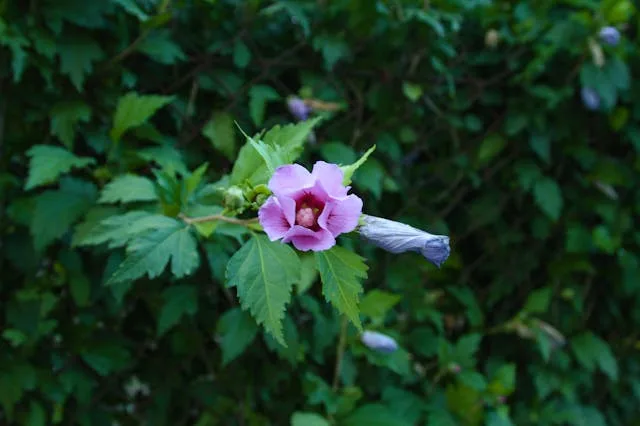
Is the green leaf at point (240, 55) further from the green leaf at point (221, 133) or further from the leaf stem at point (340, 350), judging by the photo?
the leaf stem at point (340, 350)

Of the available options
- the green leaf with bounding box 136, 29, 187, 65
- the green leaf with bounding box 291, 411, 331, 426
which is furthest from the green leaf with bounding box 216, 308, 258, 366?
the green leaf with bounding box 136, 29, 187, 65

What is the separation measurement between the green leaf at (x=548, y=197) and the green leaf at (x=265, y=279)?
1399 mm

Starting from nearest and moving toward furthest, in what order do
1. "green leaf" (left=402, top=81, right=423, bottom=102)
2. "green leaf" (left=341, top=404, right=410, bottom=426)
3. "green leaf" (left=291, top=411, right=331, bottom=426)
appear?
"green leaf" (left=291, top=411, right=331, bottom=426), "green leaf" (left=341, top=404, right=410, bottom=426), "green leaf" (left=402, top=81, right=423, bottom=102)

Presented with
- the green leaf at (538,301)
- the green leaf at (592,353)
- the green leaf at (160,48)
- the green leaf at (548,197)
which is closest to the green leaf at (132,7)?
the green leaf at (160,48)

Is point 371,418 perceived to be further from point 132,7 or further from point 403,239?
point 132,7

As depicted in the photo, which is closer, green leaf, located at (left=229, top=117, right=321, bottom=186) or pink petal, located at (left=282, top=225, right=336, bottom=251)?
pink petal, located at (left=282, top=225, right=336, bottom=251)

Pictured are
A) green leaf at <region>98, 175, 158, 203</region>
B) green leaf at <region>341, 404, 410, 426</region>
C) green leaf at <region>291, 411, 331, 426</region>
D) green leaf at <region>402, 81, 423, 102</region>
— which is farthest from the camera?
green leaf at <region>402, 81, 423, 102</region>

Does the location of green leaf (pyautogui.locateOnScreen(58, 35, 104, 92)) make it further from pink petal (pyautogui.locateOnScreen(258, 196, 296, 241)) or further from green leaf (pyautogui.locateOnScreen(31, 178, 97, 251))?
pink petal (pyautogui.locateOnScreen(258, 196, 296, 241))

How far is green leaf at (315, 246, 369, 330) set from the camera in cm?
92

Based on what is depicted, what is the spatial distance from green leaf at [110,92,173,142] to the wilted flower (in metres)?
0.69

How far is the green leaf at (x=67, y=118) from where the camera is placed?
151cm

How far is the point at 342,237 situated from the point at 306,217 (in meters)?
0.11

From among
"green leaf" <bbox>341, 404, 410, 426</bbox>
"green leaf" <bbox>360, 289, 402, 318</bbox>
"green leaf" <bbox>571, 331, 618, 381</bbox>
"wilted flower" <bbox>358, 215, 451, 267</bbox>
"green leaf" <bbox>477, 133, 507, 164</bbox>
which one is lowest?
"green leaf" <bbox>571, 331, 618, 381</bbox>

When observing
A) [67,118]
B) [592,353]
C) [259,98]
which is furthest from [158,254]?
[592,353]
